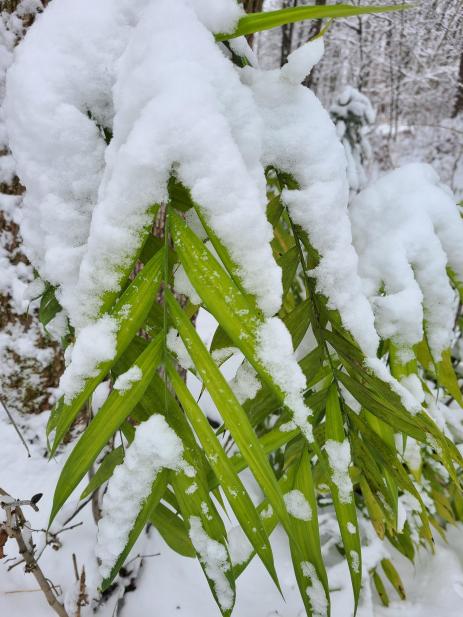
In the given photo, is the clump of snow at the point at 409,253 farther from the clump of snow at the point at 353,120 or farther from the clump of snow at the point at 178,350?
the clump of snow at the point at 353,120

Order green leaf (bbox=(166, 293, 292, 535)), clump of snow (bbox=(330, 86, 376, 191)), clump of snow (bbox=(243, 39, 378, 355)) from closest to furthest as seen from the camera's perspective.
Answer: green leaf (bbox=(166, 293, 292, 535)) < clump of snow (bbox=(243, 39, 378, 355)) < clump of snow (bbox=(330, 86, 376, 191))

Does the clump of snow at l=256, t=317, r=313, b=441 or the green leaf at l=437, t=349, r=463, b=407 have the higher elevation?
the green leaf at l=437, t=349, r=463, b=407

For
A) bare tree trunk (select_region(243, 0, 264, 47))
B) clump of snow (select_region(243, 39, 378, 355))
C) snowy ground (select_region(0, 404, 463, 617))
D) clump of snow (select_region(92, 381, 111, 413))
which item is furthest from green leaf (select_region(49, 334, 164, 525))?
bare tree trunk (select_region(243, 0, 264, 47))

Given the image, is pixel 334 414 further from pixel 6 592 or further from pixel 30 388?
pixel 30 388

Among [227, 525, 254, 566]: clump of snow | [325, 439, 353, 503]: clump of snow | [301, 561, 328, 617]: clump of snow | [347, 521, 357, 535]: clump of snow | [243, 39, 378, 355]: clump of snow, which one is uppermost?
[243, 39, 378, 355]: clump of snow


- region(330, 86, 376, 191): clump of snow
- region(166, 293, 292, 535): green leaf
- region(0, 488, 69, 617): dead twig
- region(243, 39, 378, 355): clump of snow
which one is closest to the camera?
region(166, 293, 292, 535): green leaf

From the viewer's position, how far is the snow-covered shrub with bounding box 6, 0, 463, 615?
0.32 meters

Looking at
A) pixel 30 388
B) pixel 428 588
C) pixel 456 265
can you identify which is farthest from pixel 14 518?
pixel 428 588

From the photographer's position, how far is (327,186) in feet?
1.42

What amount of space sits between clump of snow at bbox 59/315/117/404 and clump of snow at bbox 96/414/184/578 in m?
0.07

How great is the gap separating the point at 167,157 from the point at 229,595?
0.40 m

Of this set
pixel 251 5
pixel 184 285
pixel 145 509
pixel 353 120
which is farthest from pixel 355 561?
pixel 353 120

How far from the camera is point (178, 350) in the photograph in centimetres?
39

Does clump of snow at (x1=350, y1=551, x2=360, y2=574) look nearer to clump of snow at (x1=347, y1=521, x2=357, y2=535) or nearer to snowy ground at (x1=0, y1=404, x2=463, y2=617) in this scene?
clump of snow at (x1=347, y1=521, x2=357, y2=535)
